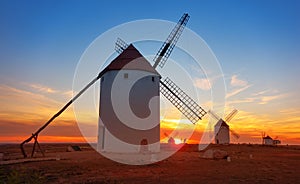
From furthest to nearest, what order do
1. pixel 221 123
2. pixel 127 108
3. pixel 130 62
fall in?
pixel 221 123
pixel 130 62
pixel 127 108

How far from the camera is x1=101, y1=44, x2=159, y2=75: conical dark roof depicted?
25039 millimetres

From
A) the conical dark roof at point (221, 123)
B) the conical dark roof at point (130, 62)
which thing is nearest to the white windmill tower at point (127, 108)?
the conical dark roof at point (130, 62)

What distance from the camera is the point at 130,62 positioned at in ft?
83.0

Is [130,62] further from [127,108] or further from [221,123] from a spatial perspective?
[221,123]

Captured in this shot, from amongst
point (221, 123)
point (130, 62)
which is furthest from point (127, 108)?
point (221, 123)

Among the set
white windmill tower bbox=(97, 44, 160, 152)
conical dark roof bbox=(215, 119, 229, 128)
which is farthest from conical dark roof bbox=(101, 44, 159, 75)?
conical dark roof bbox=(215, 119, 229, 128)

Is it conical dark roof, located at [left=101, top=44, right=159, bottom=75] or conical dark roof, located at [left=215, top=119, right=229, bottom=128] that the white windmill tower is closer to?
conical dark roof, located at [left=101, top=44, right=159, bottom=75]

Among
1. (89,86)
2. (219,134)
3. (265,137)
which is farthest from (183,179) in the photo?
(265,137)

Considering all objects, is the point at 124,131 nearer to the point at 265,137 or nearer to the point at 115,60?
the point at 115,60

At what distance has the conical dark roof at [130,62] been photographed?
25039 millimetres

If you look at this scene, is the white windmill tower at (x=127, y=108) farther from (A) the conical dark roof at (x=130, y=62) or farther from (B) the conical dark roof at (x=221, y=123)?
(B) the conical dark roof at (x=221, y=123)

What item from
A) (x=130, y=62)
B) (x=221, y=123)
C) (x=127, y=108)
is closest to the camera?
(x=127, y=108)

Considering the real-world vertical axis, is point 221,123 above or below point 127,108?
above

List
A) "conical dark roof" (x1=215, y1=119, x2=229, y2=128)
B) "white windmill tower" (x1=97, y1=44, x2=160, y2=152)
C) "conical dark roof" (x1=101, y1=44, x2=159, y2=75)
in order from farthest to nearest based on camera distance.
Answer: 1. "conical dark roof" (x1=215, y1=119, x2=229, y2=128)
2. "conical dark roof" (x1=101, y1=44, x2=159, y2=75)
3. "white windmill tower" (x1=97, y1=44, x2=160, y2=152)
